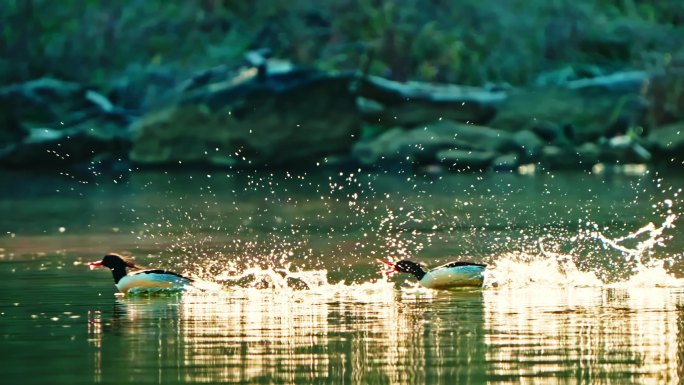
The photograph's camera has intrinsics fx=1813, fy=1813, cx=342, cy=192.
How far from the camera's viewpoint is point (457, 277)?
21.1m

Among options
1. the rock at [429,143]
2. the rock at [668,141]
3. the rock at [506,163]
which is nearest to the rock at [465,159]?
the rock at [506,163]

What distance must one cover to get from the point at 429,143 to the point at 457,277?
31943 mm

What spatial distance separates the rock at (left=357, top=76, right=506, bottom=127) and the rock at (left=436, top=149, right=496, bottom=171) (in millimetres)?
2383

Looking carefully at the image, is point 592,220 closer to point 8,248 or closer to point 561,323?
point 8,248

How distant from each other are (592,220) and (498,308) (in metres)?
13.6

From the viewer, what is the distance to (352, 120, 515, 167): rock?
52.8 meters

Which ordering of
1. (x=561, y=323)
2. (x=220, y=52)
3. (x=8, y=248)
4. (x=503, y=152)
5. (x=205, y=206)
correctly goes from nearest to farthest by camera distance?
(x=561, y=323) → (x=8, y=248) → (x=205, y=206) → (x=503, y=152) → (x=220, y=52)

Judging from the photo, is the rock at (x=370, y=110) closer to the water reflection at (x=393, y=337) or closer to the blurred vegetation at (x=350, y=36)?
the blurred vegetation at (x=350, y=36)

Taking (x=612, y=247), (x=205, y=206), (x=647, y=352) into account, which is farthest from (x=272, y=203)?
(x=647, y=352)

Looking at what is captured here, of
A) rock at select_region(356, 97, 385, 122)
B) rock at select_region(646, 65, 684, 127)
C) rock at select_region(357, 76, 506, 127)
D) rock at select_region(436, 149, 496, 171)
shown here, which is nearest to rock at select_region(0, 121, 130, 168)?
rock at select_region(356, 97, 385, 122)

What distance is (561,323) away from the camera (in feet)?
57.2

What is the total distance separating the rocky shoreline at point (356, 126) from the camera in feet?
175

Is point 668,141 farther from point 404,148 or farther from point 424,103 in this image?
point 404,148

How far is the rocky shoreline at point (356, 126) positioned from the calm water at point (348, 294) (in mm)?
12498
